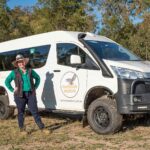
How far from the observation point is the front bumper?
28.4ft

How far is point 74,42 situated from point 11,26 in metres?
25.4

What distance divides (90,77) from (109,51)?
0.95m

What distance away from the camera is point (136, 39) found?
893 inches

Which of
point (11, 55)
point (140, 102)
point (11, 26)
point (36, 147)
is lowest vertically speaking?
point (36, 147)

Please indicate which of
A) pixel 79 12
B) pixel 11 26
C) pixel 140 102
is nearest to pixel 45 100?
pixel 140 102

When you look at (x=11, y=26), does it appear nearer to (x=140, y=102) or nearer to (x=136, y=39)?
(x=136, y=39)

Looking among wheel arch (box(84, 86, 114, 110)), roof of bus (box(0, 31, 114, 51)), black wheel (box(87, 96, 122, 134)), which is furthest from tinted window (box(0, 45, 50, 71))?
black wheel (box(87, 96, 122, 134))

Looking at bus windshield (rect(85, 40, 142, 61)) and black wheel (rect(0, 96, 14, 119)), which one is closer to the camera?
bus windshield (rect(85, 40, 142, 61))

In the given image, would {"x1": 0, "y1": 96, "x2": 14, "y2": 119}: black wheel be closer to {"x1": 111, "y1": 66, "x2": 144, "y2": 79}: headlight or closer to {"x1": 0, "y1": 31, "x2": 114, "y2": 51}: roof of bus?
{"x1": 0, "y1": 31, "x2": 114, "y2": 51}: roof of bus

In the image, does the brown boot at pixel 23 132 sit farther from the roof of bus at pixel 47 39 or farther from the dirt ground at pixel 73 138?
the roof of bus at pixel 47 39

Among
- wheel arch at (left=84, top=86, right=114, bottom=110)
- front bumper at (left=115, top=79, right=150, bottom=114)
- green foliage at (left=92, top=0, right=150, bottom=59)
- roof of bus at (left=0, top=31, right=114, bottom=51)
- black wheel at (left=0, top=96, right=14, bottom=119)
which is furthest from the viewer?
green foliage at (left=92, top=0, right=150, bottom=59)

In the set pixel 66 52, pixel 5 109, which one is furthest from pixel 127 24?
pixel 66 52

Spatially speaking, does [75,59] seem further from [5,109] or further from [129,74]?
[5,109]

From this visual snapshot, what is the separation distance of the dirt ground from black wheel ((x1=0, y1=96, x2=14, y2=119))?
0.89 meters
